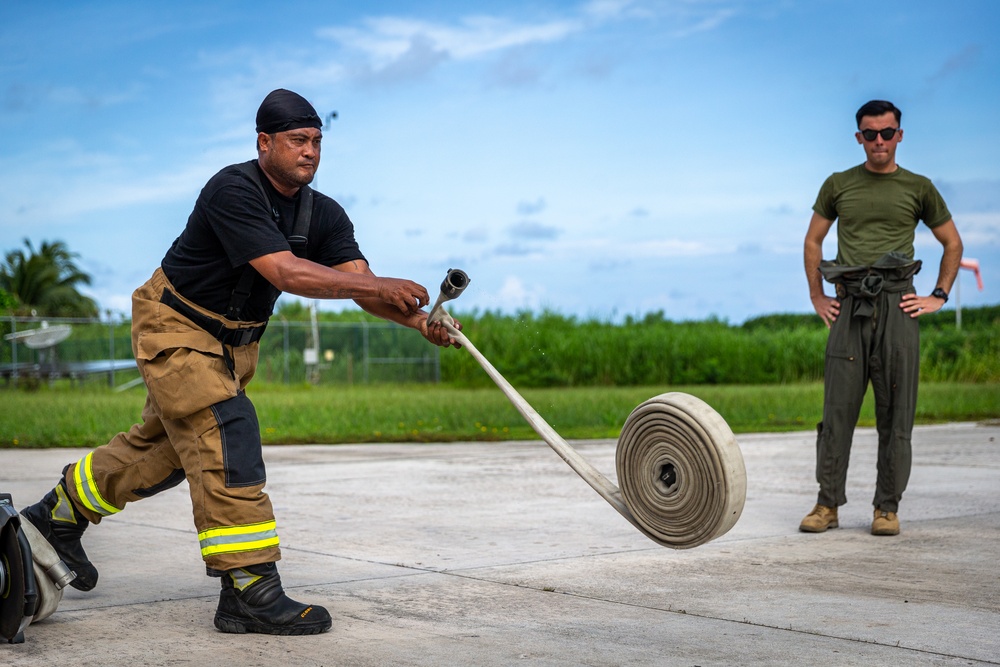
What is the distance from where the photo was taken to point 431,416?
15258 mm

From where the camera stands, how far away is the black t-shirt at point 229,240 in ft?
12.1

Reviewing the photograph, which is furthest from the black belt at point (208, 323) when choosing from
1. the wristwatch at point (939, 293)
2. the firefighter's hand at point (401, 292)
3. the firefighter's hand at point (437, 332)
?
the wristwatch at point (939, 293)

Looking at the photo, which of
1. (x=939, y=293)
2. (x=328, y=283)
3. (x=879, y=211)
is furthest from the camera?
(x=939, y=293)

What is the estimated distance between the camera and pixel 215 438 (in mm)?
3730

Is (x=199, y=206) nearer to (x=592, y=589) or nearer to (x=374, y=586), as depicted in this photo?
(x=374, y=586)

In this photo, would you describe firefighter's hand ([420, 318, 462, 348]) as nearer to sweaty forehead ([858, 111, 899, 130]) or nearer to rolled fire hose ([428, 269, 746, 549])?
rolled fire hose ([428, 269, 746, 549])

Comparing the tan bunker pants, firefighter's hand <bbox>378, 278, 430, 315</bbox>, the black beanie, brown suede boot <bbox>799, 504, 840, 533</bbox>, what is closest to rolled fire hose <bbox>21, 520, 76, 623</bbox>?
the tan bunker pants

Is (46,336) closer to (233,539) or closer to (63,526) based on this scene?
(63,526)

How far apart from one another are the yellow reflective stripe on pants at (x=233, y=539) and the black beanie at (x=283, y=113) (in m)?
1.31

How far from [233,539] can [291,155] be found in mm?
1267

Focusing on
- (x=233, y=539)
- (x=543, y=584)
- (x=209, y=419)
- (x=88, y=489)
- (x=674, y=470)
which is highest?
(x=209, y=419)

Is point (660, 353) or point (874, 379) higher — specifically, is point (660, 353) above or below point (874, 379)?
below

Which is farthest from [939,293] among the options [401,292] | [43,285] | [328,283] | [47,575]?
[43,285]

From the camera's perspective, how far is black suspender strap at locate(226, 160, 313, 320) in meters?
3.82
